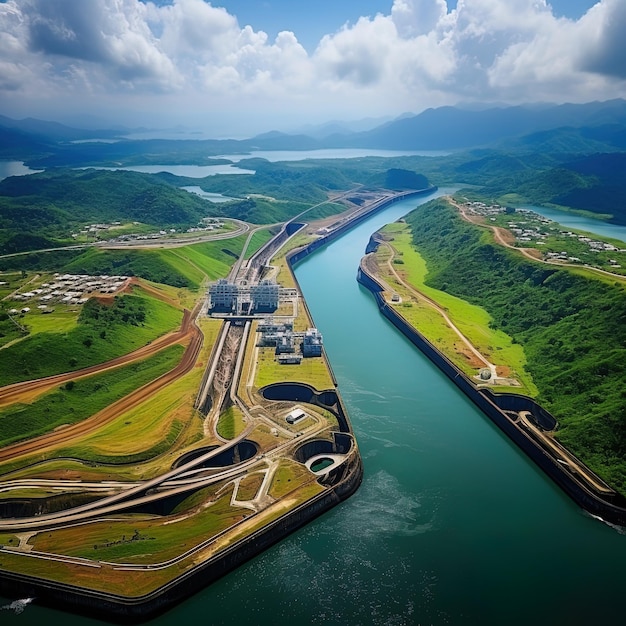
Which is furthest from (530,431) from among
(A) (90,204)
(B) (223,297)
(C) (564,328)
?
(A) (90,204)

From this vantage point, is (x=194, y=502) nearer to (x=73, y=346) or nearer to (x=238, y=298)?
(x=73, y=346)

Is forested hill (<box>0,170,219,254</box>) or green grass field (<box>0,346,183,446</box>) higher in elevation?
green grass field (<box>0,346,183,446</box>)

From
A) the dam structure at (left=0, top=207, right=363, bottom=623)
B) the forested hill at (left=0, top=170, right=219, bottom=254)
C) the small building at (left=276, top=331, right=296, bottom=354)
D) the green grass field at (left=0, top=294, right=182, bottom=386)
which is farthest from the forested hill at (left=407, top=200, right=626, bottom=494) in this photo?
the forested hill at (left=0, top=170, right=219, bottom=254)

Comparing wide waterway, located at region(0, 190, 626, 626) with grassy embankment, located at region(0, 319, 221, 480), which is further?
grassy embankment, located at region(0, 319, 221, 480)

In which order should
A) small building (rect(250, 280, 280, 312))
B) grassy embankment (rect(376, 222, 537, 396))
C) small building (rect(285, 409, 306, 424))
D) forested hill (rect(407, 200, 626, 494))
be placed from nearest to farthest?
forested hill (rect(407, 200, 626, 494)) → small building (rect(285, 409, 306, 424)) → grassy embankment (rect(376, 222, 537, 396)) → small building (rect(250, 280, 280, 312))

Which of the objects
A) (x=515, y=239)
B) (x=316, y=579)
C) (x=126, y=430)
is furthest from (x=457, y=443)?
(x=515, y=239)

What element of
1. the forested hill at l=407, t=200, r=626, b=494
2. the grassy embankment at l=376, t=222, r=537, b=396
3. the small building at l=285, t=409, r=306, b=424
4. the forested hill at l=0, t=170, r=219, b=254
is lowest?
the forested hill at l=0, t=170, r=219, b=254

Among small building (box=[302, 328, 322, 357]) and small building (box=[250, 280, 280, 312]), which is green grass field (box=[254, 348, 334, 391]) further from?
small building (box=[250, 280, 280, 312])
